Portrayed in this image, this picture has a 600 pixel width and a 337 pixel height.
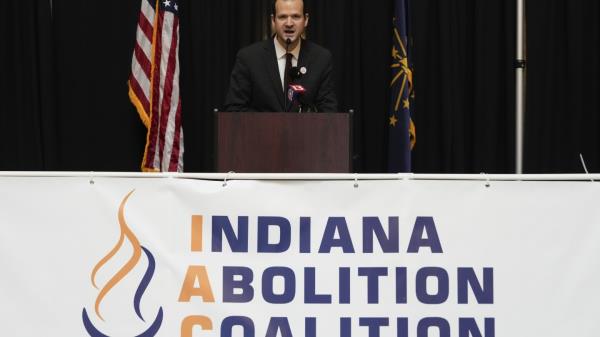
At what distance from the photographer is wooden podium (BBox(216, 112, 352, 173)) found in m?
3.88

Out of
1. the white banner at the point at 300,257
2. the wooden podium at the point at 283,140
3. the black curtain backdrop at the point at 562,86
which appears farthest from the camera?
the black curtain backdrop at the point at 562,86

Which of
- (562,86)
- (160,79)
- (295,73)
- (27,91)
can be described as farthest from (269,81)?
(562,86)

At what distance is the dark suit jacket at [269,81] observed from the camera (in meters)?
4.84

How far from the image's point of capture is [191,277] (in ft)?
10.4

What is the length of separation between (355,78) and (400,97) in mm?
631

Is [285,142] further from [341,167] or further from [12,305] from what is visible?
[12,305]

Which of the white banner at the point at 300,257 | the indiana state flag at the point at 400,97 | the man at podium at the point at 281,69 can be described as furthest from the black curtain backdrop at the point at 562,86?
the white banner at the point at 300,257

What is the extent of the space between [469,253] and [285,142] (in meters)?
1.04

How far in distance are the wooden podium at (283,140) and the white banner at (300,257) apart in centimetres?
68

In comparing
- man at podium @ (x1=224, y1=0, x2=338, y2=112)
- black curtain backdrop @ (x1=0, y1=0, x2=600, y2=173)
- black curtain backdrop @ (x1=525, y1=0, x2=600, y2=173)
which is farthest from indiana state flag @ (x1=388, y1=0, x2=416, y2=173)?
black curtain backdrop @ (x1=525, y1=0, x2=600, y2=173)

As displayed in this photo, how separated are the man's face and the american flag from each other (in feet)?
4.22

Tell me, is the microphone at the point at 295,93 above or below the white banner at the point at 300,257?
above

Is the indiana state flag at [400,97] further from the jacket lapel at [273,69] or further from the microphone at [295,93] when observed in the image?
the microphone at [295,93]

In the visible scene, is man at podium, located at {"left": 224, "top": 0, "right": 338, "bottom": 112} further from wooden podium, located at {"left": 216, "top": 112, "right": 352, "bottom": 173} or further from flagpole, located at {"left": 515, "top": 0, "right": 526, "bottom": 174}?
flagpole, located at {"left": 515, "top": 0, "right": 526, "bottom": 174}
